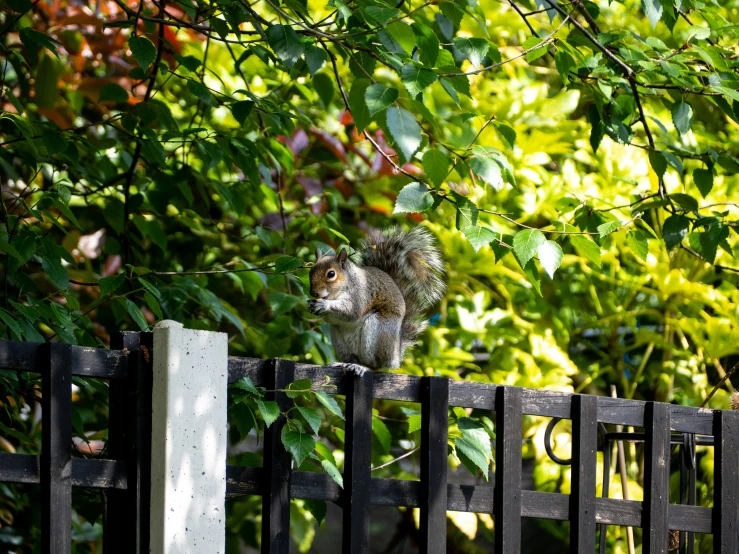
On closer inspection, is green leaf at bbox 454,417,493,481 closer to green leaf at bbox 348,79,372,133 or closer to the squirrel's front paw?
the squirrel's front paw

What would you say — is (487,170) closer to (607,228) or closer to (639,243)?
(607,228)

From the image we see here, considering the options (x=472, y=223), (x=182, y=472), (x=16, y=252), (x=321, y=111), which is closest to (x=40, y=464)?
(x=182, y=472)

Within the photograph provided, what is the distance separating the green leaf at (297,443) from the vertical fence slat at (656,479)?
989 mm

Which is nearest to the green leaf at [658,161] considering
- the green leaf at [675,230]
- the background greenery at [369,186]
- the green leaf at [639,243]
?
the background greenery at [369,186]

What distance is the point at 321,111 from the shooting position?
12.3 ft

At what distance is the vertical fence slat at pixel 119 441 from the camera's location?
1694 mm

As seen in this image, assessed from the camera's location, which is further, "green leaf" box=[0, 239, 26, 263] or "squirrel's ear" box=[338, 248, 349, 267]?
"squirrel's ear" box=[338, 248, 349, 267]

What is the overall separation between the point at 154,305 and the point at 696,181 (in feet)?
4.48

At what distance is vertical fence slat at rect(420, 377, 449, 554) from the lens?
202cm

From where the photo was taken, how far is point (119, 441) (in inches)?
67.5

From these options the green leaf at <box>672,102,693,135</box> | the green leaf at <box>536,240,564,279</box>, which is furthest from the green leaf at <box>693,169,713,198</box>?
the green leaf at <box>536,240,564,279</box>

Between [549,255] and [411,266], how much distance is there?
2.52 ft

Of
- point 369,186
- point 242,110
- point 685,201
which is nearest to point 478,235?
point 242,110

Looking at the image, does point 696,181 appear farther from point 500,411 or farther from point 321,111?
point 321,111
